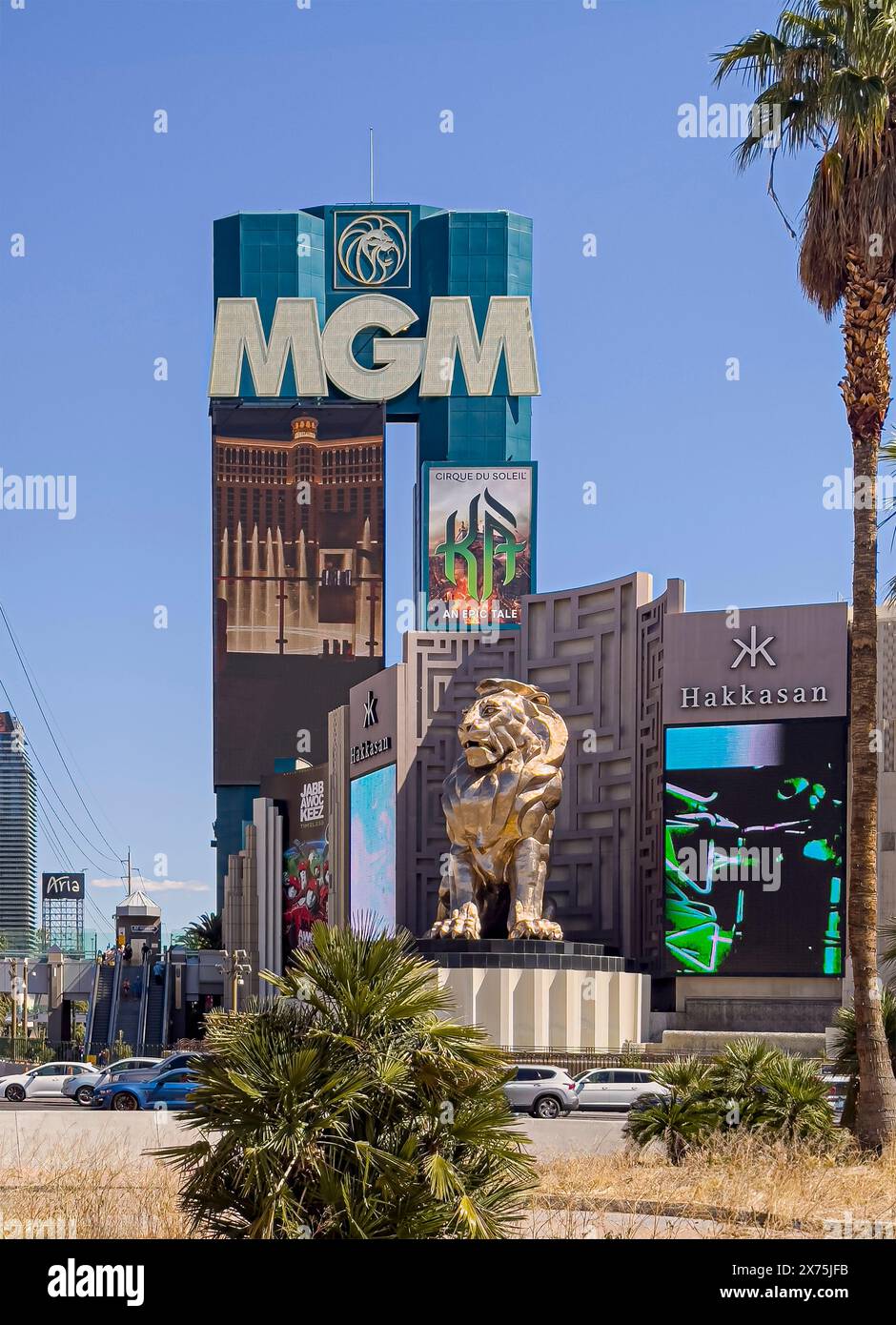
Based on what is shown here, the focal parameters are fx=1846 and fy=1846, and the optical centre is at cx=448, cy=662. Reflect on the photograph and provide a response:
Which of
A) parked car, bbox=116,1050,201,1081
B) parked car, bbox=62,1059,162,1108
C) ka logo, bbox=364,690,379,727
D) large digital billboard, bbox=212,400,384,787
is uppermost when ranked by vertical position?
large digital billboard, bbox=212,400,384,787

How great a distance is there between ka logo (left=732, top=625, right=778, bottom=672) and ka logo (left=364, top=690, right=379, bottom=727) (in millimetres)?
15780

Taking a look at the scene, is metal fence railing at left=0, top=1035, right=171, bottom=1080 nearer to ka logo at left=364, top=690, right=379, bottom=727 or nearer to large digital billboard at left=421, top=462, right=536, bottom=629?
ka logo at left=364, top=690, right=379, bottom=727

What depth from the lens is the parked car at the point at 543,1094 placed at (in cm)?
3598

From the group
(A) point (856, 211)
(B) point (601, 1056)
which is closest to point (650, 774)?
(B) point (601, 1056)

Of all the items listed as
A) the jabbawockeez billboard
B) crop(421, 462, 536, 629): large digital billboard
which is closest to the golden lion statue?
the jabbawockeez billboard

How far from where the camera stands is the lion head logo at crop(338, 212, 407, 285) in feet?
369

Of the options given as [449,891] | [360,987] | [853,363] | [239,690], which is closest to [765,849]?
[449,891]

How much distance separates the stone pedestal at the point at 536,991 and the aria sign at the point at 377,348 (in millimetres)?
62734

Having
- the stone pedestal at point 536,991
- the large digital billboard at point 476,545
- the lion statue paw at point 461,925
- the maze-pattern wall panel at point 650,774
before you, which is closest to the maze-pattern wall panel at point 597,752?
the maze-pattern wall panel at point 650,774

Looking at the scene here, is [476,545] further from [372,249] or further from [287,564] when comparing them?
[372,249]

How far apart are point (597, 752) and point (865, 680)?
3683cm

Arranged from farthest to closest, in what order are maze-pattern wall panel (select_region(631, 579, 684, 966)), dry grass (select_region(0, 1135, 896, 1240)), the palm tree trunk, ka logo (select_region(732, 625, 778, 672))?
maze-pattern wall panel (select_region(631, 579, 684, 966)) → ka logo (select_region(732, 625, 778, 672)) → the palm tree trunk → dry grass (select_region(0, 1135, 896, 1240))

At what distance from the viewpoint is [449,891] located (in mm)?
52156
